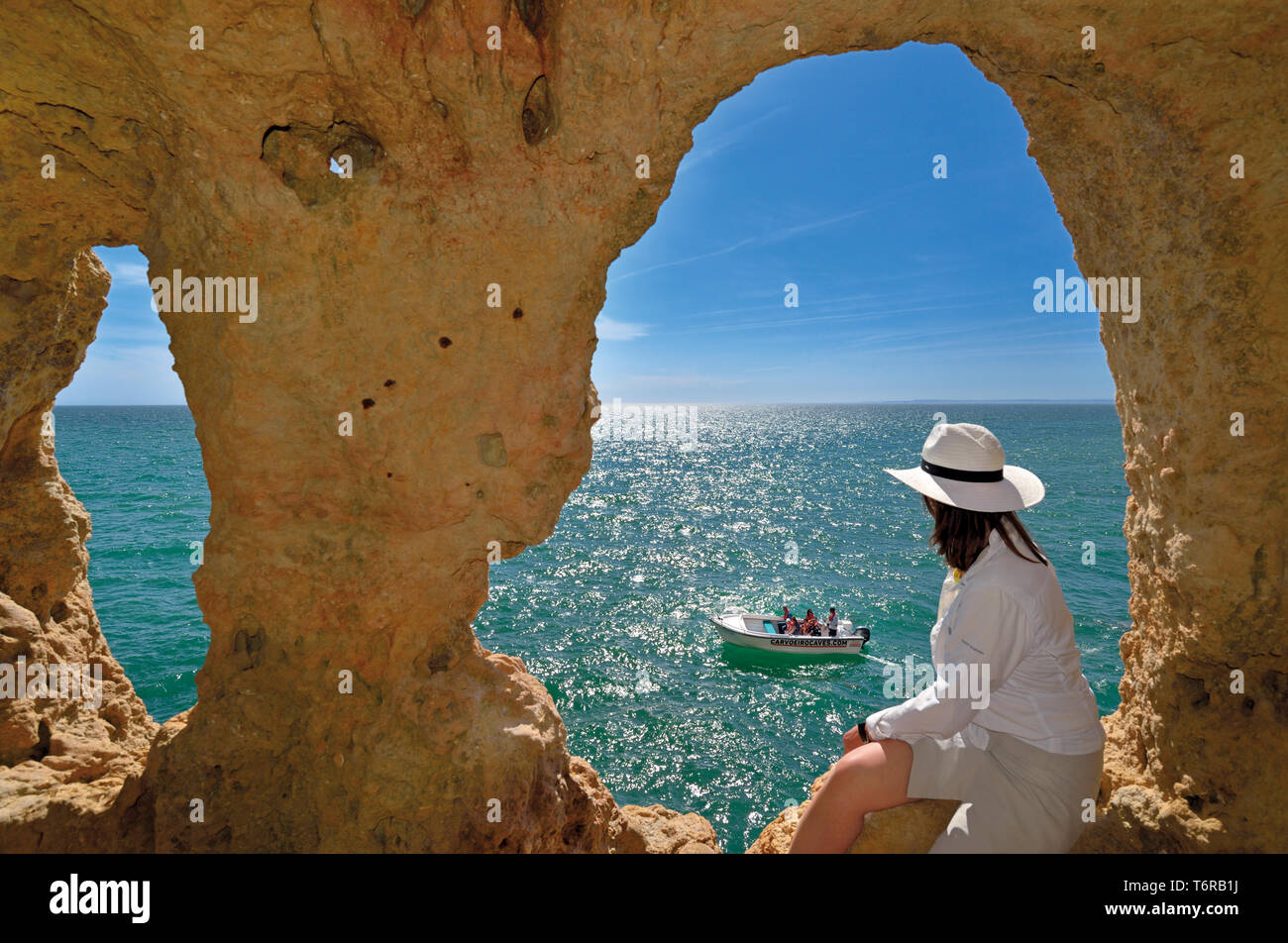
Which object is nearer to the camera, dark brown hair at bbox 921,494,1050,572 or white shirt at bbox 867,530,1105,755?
white shirt at bbox 867,530,1105,755

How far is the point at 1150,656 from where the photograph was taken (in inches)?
154

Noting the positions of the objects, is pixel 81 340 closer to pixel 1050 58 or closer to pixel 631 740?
pixel 1050 58

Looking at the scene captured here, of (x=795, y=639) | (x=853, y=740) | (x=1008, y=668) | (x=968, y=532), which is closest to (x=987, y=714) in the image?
(x=1008, y=668)

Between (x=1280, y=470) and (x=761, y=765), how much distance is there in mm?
14071

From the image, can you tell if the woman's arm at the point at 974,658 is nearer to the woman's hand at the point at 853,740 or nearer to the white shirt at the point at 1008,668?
the white shirt at the point at 1008,668

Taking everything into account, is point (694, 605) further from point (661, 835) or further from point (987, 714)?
point (987, 714)

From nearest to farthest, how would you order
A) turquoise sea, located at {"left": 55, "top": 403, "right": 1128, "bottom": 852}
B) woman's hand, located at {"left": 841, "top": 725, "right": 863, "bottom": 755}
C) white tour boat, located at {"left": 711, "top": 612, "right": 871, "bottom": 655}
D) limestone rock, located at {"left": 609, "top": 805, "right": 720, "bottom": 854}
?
woman's hand, located at {"left": 841, "top": 725, "right": 863, "bottom": 755} < limestone rock, located at {"left": 609, "top": 805, "right": 720, "bottom": 854} < turquoise sea, located at {"left": 55, "top": 403, "right": 1128, "bottom": 852} < white tour boat, located at {"left": 711, "top": 612, "right": 871, "bottom": 655}

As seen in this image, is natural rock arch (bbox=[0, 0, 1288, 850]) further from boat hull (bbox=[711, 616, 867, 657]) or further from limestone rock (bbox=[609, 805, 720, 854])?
boat hull (bbox=[711, 616, 867, 657])

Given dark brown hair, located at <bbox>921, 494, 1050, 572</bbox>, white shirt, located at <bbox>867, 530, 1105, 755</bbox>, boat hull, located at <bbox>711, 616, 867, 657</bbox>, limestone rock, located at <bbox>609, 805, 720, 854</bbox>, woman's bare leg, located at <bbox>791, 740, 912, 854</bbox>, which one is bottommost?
boat hull, located at <bbox>711, 616, 867, 657</bbox>

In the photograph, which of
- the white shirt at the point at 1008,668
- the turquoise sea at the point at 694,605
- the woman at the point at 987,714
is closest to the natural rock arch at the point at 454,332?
the woman at the point at 987,714

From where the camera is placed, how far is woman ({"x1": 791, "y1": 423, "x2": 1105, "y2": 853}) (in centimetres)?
280

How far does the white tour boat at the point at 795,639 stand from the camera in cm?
2014

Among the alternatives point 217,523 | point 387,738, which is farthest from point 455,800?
point 217,523

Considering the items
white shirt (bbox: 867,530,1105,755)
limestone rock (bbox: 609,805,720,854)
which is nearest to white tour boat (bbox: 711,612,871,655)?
limestone rock (bbox: 609,805,720,854)
